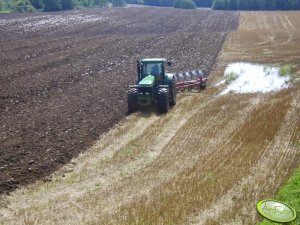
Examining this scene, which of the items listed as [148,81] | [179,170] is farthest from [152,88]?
[179,170]

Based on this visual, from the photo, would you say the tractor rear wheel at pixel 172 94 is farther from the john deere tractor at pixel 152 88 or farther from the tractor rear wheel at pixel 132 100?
the tractor rear wheel at pixel 132 100

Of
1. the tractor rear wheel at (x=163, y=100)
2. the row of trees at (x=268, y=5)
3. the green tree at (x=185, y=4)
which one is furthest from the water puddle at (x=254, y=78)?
the green tree at (x=185, y=4)

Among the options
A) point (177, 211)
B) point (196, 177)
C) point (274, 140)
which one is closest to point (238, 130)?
point (274, 140)

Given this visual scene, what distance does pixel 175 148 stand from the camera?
14.1 metres

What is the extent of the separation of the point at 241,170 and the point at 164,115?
230 inches

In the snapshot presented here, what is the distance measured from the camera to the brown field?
10141 millimetres

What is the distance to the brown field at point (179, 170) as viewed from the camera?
1014 cm

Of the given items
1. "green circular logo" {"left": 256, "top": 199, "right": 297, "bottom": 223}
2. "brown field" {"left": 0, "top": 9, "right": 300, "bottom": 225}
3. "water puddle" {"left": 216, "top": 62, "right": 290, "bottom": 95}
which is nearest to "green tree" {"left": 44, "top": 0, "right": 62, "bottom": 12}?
"water puddle" {"left": 216, "top": 62, "right": 290, "bottom": 95}

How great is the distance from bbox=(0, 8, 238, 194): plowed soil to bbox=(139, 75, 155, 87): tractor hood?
1502mm

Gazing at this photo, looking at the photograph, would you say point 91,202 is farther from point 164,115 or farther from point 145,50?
point 145,50

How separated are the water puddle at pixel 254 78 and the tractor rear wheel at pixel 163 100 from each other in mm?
5025

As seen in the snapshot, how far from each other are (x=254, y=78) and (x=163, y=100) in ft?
32.3

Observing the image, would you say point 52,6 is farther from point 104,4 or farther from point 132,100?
point 132,100

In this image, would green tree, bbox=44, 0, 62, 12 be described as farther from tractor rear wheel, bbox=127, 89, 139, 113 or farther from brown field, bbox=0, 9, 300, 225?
tractor rear wheel, bbox=127, 89, 139, 113
